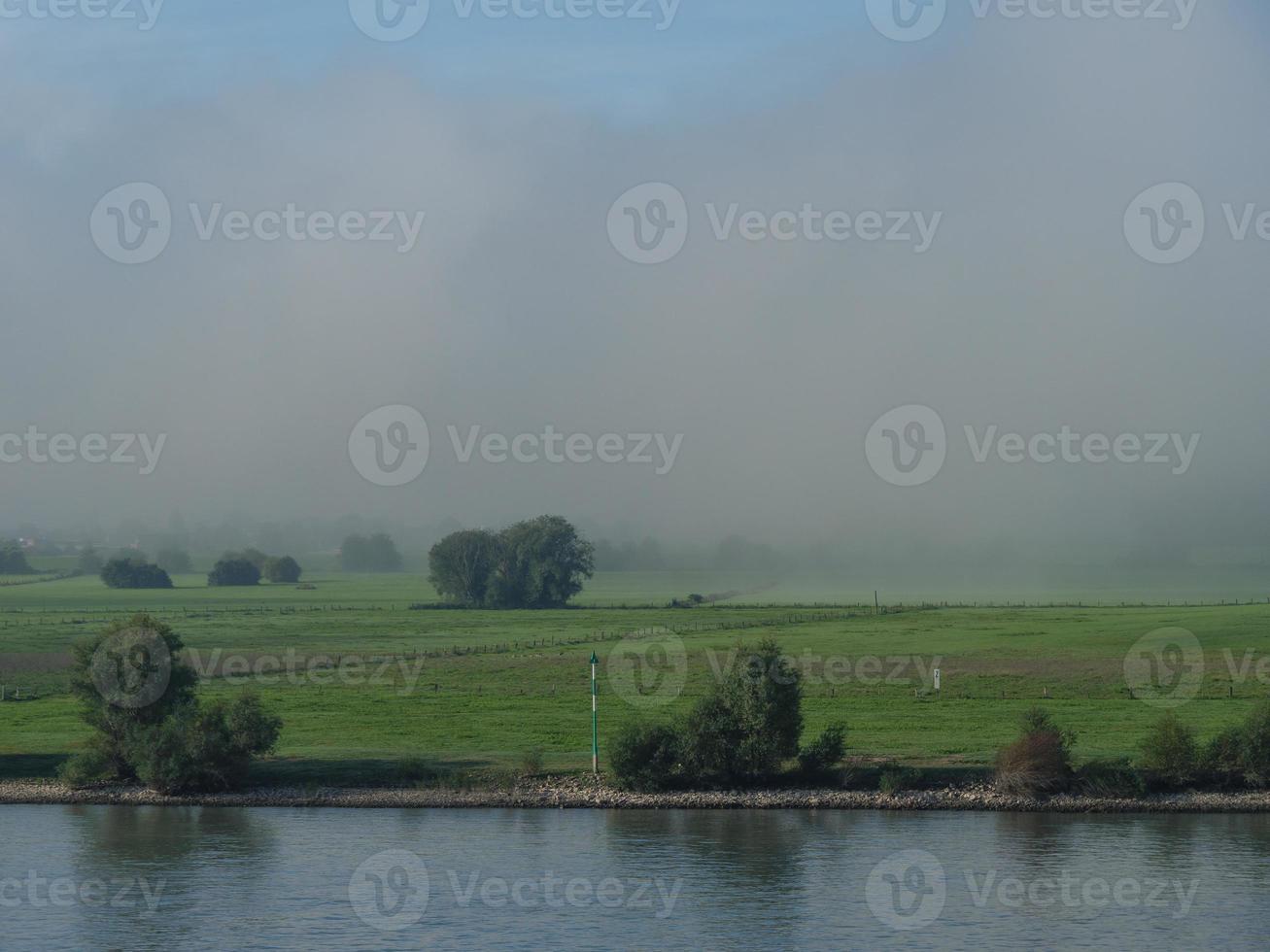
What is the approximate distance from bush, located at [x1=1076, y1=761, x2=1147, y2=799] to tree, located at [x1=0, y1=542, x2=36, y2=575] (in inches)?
6786

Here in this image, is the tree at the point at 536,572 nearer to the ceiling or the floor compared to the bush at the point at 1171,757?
nearer to the ceiling

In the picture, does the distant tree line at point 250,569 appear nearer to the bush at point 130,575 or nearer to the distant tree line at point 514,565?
the bush at point 130,575

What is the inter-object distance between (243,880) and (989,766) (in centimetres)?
2363

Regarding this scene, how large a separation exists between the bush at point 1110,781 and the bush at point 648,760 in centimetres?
1250

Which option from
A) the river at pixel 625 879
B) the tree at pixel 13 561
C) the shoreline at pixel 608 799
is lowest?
the river at pixel 625 879

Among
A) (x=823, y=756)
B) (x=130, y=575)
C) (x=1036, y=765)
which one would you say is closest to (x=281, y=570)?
(x=130, y=575)

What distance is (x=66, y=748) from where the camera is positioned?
173 ft

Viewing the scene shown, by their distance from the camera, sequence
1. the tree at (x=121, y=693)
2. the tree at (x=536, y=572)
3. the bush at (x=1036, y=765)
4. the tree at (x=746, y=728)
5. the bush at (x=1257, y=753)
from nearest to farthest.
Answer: the bush at (x=1036, y=765) → the bush at (x=1257, y=753) → the tree at (x=746, y=728) → the tree at (x=121, y=693) → the tree at (x=536, y=572)

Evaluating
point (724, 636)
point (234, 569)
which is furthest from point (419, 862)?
point (234, 569)

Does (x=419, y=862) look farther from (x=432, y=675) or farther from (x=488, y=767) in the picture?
(x=432, y=675)

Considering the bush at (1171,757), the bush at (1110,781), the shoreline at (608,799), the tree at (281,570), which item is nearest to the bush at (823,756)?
the shoreline at (608,799)

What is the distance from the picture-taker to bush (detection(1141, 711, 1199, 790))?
148 feet

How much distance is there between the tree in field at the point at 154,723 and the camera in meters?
47.1

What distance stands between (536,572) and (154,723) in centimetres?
9076
